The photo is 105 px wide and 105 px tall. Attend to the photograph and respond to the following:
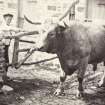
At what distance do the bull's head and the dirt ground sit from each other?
40.4 inches

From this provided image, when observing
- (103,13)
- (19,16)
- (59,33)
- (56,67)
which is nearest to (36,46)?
(59,33)

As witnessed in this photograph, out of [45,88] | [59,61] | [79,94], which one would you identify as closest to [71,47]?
[59,61]

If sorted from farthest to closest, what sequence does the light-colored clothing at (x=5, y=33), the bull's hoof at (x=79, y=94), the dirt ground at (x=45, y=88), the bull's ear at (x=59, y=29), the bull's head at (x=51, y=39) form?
1. the light-colored clothing at (x=5, y=33)
2. the bull's hoof at (x=79, y=94)
3. the bull's ear at (x=59, y=29)
4. the dirt ground at (x=45, y=88)
5. the bull's head at (x=51, y=39)

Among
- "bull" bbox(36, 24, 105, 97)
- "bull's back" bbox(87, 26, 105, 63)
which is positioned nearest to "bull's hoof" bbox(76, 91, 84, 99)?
"bull" bbox(36, 24, 105, 97)

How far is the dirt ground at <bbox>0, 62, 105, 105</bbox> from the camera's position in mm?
6648

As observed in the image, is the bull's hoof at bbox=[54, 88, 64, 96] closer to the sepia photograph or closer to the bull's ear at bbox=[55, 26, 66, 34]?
the sepia photograph

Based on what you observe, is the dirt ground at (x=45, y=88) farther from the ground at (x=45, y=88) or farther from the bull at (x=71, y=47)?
the bull at (x=71, y=47)

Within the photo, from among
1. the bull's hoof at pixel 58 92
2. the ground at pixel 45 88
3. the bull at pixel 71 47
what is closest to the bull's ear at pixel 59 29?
the bull at pixel 71 47

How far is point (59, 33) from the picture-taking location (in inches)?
268

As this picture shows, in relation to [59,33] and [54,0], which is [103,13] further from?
[59,33]

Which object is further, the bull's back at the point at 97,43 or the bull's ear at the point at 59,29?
the bull's back at the point at 97,43

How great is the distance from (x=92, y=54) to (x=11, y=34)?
1.84m

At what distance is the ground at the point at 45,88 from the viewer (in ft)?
21.8

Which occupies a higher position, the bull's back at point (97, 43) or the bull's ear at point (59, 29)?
the bull's ear at point (59, 29)
